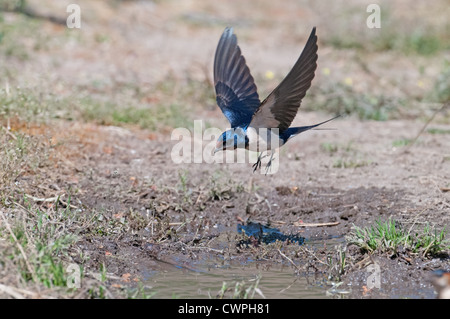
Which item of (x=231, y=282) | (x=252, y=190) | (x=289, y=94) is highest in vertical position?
(x=289, y=94)

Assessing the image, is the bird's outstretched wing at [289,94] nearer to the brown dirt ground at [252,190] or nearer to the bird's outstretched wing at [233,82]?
the bird's outstretched wing at [233,82]

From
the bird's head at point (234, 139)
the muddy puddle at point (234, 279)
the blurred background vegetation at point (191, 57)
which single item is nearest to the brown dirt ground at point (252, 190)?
the muddy puddle at point (234, 279)

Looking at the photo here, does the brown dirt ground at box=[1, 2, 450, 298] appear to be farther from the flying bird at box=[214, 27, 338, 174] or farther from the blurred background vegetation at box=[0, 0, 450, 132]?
the flying bird at box=[214, 27, 338, 174]

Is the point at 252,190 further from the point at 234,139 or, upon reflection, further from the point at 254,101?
the point at 234,139

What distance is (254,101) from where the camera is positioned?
221 inches

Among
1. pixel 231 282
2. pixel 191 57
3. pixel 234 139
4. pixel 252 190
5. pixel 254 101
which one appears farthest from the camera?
pixel 191 57

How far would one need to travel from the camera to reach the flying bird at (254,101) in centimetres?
443

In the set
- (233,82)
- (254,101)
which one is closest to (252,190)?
(254,101)

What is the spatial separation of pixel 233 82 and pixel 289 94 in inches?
44.0

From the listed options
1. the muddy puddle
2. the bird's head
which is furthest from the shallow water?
the bird's head

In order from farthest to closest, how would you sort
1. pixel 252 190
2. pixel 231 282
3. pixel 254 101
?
pixel 252 190 < pixel 254 101 < pixel 231 282

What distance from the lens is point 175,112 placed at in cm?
833

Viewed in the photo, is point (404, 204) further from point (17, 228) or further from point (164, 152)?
point (17, 228)

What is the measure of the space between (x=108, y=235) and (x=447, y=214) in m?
2.74
